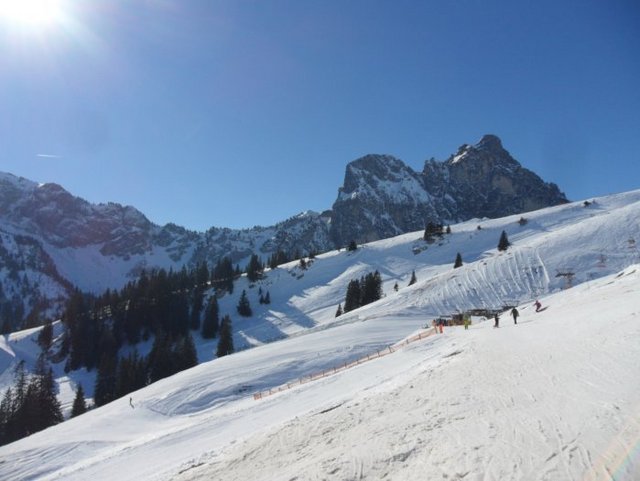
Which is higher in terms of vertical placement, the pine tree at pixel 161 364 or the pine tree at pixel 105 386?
the pine tree at pixel 161 364

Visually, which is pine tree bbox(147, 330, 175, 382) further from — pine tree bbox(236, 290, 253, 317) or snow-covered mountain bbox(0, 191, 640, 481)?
pine tree bbox(236, 290, 253, 317)

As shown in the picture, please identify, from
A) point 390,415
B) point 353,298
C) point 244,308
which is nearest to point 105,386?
point 244,308

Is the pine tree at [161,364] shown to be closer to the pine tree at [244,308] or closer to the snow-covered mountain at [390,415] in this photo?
the snow-covered mountain at [390,415]

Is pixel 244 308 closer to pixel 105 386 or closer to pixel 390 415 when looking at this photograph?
pixel 105 386

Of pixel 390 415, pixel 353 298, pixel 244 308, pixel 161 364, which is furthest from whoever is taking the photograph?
pixel 244 308

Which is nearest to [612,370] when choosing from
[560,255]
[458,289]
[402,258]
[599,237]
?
[458,289]

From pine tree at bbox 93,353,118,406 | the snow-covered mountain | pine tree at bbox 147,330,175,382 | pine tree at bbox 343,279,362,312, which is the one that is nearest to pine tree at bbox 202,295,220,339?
pine tree at bbox 93,353,118,406

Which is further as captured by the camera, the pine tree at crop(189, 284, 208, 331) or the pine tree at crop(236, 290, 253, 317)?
the pine tree at crop(189, 284, 208, 331)

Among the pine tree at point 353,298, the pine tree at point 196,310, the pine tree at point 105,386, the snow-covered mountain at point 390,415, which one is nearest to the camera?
the snow-covered mountain at point 390,415

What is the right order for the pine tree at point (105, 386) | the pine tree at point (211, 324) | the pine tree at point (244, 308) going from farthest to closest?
the pine tree at point (244, 308)
the pine tree at point (211, 324)
the pine tree at point (105, 386)

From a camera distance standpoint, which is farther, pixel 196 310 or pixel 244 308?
pixel 196 310

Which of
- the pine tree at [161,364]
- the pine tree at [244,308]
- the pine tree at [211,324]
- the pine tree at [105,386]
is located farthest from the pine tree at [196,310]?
the pine tree at [161,364]

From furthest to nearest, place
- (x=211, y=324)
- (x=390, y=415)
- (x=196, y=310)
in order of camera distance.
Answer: (x=196, y=310) < (x=211, y=324) < (x=390, y=415)

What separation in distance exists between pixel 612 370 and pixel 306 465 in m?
9.30
